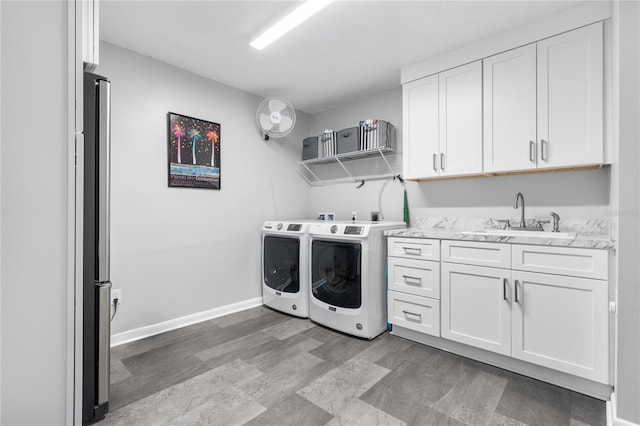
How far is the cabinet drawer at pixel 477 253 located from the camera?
6.25ft

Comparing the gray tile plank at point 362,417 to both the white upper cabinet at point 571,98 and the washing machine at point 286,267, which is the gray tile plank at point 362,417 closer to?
the washing machine at point 286,267

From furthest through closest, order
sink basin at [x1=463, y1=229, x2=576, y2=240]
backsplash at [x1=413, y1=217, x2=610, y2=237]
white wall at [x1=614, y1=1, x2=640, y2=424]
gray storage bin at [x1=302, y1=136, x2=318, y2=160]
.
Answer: gray storage bin at [x1=302, y1=136, x2=318, y2=160] → backsplash at [x1=413, y1=217, x2=610, y2=237] → sink basin at [x1=463, y1=229, x2=576, y2=240] → white wall at [x1=614, y1=1, x2=640, y2=424]

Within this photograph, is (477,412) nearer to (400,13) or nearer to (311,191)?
(400,13)

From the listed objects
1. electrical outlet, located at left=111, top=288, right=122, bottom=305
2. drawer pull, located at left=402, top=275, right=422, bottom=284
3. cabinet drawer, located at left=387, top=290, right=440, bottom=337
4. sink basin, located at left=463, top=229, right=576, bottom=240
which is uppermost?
sink basin, located at left=463, top=229, right=576, bottom=240

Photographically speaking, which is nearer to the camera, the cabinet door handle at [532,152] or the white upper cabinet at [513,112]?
the white upper cabinet at [513,112]

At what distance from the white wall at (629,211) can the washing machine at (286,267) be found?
208 centimetres

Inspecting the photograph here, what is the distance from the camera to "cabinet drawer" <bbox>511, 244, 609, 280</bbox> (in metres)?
1.61

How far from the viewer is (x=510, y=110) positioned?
215 cm

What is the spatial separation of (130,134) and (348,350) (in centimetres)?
236

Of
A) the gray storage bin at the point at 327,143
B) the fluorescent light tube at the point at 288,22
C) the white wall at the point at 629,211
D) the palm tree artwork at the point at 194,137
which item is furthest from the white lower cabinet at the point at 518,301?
the palm tree artwork at the point at 194,137

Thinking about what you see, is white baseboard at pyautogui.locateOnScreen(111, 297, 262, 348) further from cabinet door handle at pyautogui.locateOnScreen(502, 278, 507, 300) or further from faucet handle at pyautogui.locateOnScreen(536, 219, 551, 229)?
faucet handle at pyautogui.locateOnScreen(536, 219, 551, 229)

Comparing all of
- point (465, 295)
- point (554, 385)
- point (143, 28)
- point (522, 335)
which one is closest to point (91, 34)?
point (143, 28)

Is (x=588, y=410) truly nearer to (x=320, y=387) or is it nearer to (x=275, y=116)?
(x=320, y=387)
